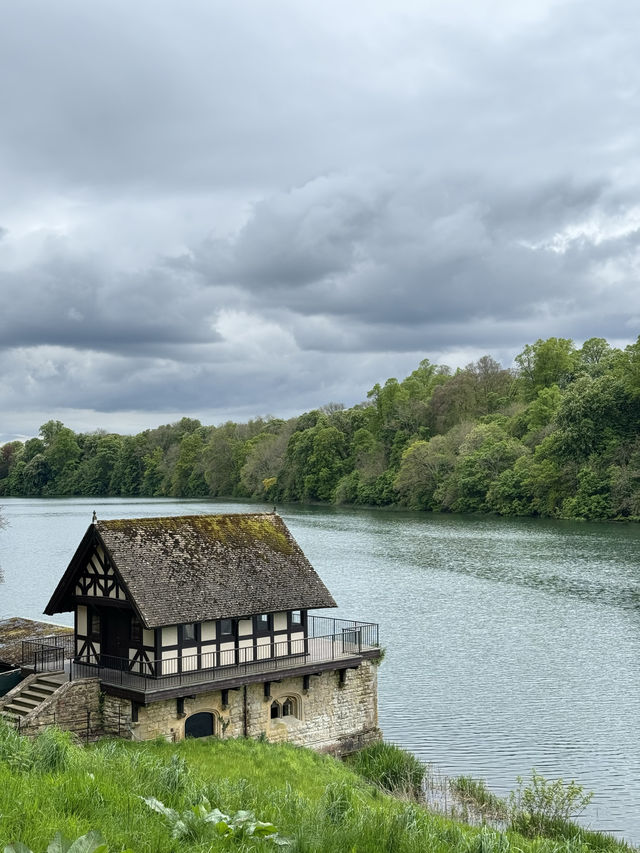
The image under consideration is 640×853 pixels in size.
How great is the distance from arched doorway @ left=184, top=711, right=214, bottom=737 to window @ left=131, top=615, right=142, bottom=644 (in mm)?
2405

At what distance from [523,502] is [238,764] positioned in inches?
3241

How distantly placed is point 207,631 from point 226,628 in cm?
73

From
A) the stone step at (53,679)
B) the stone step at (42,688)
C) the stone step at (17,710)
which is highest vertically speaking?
the stone step at (53,679)

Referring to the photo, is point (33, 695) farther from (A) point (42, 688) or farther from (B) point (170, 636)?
(B) point (170, 636)

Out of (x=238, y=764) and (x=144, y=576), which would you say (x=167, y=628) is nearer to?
(x=144, y=576)

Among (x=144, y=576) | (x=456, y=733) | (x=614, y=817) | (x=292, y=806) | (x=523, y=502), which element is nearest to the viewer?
(x=292, y=806)

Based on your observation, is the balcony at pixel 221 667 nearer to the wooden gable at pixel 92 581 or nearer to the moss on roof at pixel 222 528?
the wooden gable at pixel 92 581

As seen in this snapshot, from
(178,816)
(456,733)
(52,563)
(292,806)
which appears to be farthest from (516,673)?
(52,563)

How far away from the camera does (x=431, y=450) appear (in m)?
118

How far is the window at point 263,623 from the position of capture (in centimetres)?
2492

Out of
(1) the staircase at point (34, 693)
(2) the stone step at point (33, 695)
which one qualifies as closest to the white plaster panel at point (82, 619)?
(1) the staircase at point (34, 693)

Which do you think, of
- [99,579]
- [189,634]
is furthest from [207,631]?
[99,579]

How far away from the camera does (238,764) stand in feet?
66.8

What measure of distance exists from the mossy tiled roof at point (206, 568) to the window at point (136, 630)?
3.26 ft
